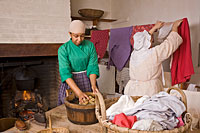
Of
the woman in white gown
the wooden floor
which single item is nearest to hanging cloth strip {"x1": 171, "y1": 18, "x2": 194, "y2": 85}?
the woman in white gown

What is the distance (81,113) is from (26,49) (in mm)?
1780

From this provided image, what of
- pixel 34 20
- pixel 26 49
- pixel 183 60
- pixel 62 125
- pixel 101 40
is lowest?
pixel 62 125

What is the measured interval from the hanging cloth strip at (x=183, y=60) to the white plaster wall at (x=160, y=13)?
1.55 ft

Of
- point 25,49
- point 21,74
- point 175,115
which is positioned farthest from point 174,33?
point 21,74

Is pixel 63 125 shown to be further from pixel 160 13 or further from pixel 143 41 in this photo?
pixel 160 13

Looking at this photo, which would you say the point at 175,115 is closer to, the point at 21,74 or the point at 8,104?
the point at 21,74

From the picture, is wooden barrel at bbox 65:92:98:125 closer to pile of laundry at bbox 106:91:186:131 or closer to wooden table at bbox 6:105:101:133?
wooden table at bbox 6:105:101:133

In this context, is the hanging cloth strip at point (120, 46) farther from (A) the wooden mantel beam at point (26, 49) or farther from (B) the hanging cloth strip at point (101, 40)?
(A) the wooden mantel beam at point (26, 49)

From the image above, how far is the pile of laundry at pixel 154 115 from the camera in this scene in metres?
0.63

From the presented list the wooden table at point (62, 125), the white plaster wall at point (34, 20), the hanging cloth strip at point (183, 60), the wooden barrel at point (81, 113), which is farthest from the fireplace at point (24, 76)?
the hanging cloth strip at point (183, 60)

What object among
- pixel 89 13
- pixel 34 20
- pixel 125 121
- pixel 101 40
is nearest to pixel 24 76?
pixel 34 20

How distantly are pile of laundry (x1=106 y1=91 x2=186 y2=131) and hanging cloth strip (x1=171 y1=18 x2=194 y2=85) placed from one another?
102 centimetres

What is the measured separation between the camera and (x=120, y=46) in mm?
2221

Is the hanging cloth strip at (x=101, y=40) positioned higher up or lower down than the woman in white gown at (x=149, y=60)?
higher up
